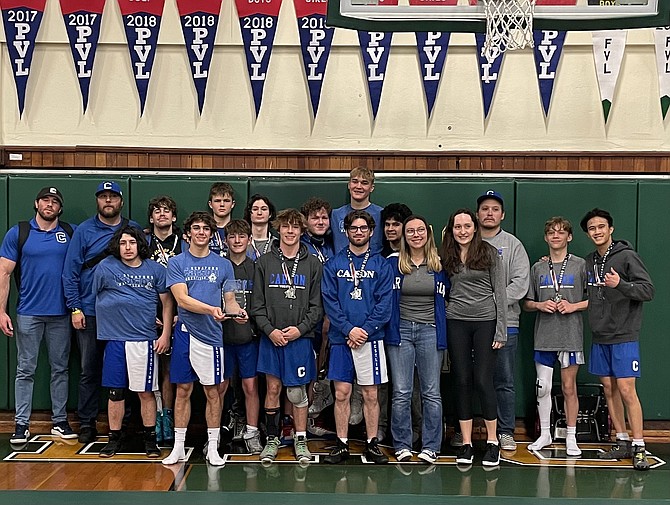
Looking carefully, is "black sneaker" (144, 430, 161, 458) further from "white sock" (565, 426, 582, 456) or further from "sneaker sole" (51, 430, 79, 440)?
"white sock" (565, 426, 582, 456)

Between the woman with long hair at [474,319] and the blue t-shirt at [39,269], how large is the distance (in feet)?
9.63

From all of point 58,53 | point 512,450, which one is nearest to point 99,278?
point 58,53

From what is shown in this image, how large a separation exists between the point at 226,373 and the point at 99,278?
3.71ft

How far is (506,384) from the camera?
6383 millimetres

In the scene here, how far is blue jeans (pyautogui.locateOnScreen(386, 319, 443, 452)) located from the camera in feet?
19.6

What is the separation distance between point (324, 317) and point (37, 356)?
7.42ft

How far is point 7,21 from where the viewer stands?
23.2ft

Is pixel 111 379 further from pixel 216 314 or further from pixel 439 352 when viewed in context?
pixel 439 352

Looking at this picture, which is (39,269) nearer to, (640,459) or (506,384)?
(506,384)

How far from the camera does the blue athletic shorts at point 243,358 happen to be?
19.9ft

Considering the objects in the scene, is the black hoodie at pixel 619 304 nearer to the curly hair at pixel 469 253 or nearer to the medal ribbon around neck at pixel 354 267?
the curly hair at pixel 469 253

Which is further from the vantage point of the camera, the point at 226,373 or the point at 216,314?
the point at 226,373

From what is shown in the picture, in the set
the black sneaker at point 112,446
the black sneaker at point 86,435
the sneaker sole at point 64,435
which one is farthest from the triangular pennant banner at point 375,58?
the sneaker sole at point 64,435

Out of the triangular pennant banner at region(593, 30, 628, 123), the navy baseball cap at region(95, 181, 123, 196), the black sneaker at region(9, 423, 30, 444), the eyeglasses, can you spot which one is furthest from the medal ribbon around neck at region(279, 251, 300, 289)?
the triangular pennant banner at region(593, 30, 628, 123)
